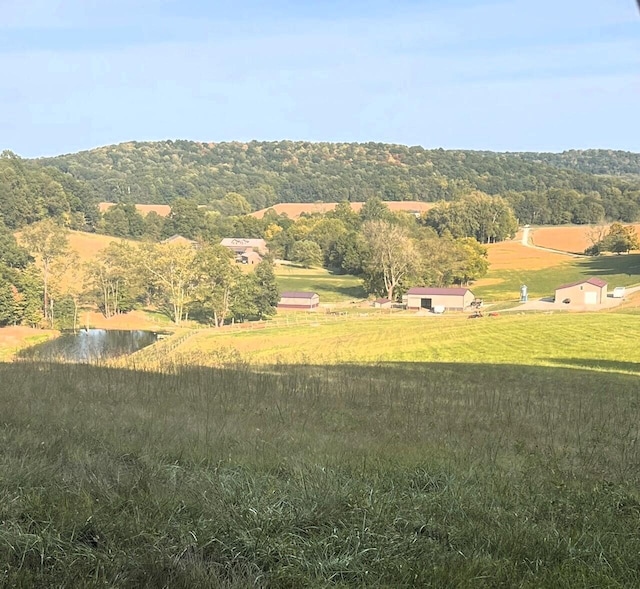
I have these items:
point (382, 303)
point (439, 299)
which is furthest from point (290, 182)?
point (439, 299)

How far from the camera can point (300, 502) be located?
3559 millimetres

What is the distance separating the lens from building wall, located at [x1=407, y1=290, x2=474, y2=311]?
2980 inches

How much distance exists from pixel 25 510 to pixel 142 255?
246 ft

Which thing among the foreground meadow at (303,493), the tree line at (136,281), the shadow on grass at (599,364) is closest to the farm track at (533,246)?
the tree line at (136,281)

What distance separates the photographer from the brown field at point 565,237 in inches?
4606

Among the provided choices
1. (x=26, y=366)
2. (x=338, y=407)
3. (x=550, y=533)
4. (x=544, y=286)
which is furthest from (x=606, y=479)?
(x=544, y=286)

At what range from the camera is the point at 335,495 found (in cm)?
365

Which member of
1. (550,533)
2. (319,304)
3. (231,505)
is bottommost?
(319,304)

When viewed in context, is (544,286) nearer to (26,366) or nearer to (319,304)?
(319,304)

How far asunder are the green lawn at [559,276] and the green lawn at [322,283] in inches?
659

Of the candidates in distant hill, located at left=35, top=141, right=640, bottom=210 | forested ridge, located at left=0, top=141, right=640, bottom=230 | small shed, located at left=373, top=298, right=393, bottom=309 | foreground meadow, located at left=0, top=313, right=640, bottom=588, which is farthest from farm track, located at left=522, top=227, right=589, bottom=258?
foreground meadow, located at left=0, top=313, right=640, bottom=588

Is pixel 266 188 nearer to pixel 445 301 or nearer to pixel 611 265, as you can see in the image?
pixel 611 265

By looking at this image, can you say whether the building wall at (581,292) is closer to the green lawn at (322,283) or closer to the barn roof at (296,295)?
the green lawn at (322,283)

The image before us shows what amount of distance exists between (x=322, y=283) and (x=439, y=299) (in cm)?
2308
